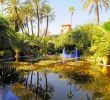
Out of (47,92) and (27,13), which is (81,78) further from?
(27,13)

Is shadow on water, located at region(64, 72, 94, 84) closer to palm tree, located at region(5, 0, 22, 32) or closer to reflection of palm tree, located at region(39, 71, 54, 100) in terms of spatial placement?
reflection of palm tree, located at region(39, 71, 54, 100)

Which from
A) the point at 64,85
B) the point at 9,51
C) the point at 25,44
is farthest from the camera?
the point at 25,44

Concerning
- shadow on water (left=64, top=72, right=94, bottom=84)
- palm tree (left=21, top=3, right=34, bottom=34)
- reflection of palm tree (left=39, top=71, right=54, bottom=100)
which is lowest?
reflection of palm tree (left=39, top=71, right=54, bottom=100)

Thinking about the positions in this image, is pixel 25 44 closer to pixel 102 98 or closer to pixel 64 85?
pixel 64 85

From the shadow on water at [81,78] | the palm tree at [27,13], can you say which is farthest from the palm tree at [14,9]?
the shadow on water at [81,78]

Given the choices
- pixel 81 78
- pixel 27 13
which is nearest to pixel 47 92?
pixel 81 78

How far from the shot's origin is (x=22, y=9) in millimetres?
54938

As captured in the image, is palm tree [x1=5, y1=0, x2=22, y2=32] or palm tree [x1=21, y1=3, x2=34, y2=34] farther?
palm tree [x1=21, y1=3, x2=34, y2=34]

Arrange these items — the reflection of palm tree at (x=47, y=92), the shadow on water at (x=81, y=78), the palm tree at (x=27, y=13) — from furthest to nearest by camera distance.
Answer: the palm tree at (x=27, y=13), the shadow on water at (x=81, y=78), the reflection of palm tree at (x=47, y=92)

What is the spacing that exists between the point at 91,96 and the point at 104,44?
567 inches

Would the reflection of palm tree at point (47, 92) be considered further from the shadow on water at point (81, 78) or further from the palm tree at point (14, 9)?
the palm tree at point (14, 9)

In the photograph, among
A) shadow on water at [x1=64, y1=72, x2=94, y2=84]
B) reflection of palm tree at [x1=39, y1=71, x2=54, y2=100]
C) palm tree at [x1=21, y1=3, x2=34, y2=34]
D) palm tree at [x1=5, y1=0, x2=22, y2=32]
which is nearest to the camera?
reflection of palm tree at [x1=39, y1=71, x2=54, y2=100]

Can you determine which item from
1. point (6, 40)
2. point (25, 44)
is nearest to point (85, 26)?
point (25, 44)

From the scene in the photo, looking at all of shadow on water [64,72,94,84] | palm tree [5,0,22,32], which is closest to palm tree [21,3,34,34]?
palm tree [5,0,22,32]
